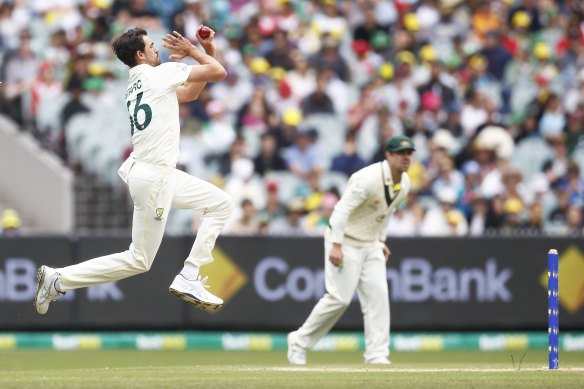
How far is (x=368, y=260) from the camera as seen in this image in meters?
11.5

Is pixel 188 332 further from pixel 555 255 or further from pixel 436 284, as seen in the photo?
pixel 555 255

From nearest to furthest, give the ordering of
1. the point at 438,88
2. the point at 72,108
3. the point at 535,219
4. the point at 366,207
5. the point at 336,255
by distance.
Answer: the point at 336,255 → the point at 366,207 → the point at 535,219 → the point at 72,108 → the point at 438,88

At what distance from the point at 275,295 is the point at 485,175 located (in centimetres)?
400

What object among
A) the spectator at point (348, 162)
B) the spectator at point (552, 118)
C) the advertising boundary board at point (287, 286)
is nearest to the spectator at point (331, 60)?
the spectator at point (348, 162)

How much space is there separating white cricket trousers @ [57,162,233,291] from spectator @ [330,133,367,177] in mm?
6940

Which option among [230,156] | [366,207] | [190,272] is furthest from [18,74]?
[190,272]

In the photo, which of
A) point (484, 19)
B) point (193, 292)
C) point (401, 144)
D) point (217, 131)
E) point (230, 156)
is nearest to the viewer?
point (193, 292)

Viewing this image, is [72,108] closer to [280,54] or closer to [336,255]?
[280,54]

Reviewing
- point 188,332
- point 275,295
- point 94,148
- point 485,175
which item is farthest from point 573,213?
point 94,148

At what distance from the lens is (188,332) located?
47.5 feet

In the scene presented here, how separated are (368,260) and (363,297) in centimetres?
39

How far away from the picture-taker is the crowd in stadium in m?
15.7

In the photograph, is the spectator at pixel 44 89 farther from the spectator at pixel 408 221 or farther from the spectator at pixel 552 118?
the spectator at pixel 552 118

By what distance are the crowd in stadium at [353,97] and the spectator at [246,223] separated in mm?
21
